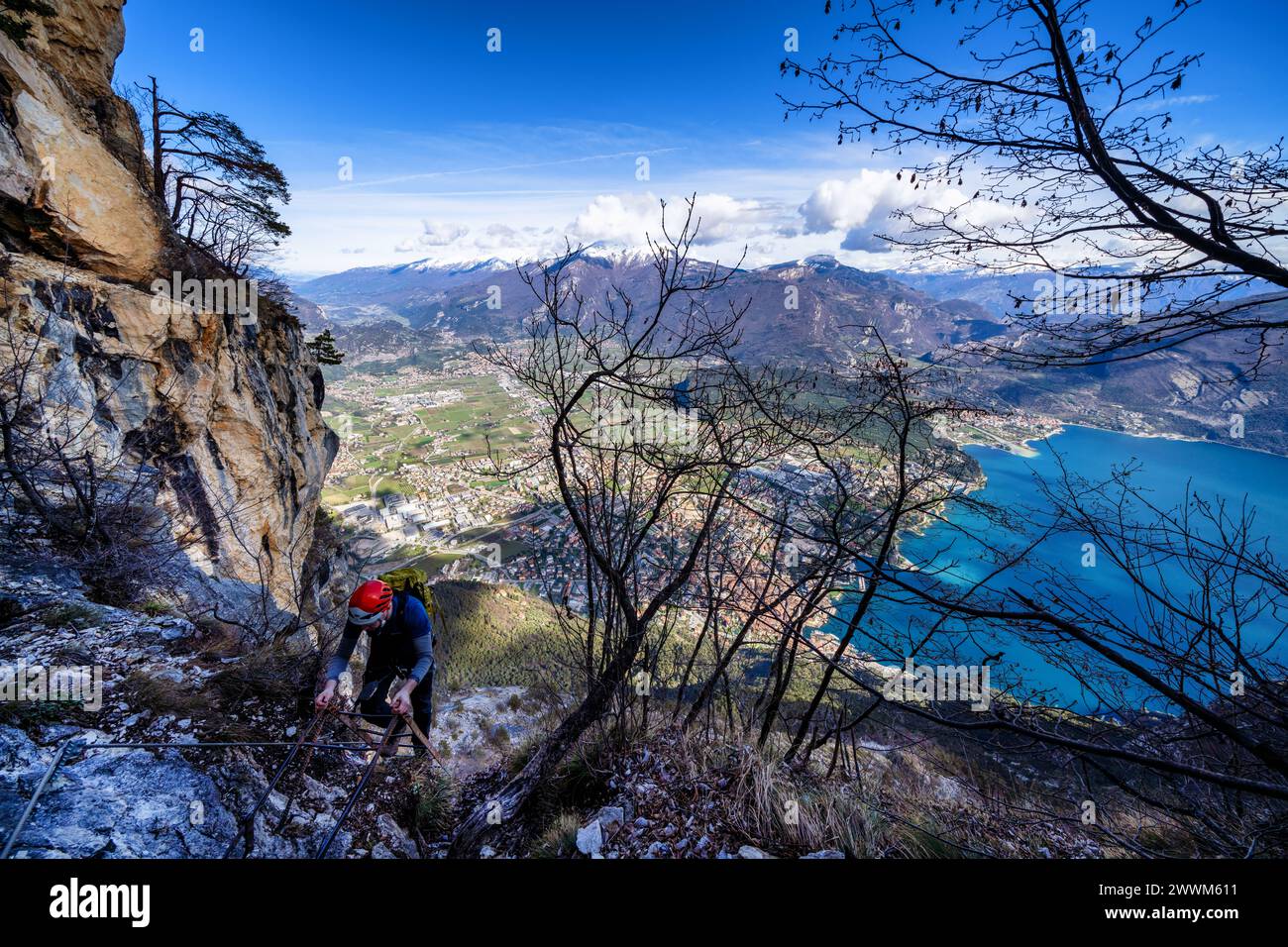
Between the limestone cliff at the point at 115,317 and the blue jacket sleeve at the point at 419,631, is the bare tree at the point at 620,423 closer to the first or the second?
the blue jacket sleeve at the point at 419,631

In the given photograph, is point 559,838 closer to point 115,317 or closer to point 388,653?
point 388,653

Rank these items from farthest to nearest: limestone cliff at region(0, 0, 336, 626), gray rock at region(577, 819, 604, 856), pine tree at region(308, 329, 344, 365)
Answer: pine tree at region(308, 329, 344, 365) → limestone cliff at region(0, 0, 336, 626) → gray rock at region(577, 819, 604, 856)

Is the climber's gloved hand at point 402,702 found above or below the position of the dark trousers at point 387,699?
above

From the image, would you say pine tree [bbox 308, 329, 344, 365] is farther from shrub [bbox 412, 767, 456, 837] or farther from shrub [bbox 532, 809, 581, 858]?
shrub [bbox 532, 809, 581, 858]

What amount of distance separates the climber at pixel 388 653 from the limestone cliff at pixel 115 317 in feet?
9.78

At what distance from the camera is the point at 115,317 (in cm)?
799

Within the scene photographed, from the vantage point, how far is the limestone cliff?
6988 mm

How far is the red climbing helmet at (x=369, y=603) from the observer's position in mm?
3883

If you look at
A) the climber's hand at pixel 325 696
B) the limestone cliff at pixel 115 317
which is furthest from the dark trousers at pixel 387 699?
the limestone cliff at pixel 115 317

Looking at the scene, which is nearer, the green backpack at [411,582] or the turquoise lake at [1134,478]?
the green backpack at [411,582]

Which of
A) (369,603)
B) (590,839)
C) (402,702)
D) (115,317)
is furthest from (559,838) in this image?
(115,317)

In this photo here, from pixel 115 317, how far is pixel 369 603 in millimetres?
8881

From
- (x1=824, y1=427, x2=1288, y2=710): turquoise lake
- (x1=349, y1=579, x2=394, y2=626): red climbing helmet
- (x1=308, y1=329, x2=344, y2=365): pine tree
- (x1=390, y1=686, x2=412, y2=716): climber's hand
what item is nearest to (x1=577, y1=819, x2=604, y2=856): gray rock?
(x1=390, y1=686, x2=412, y2=716): climber's hand
